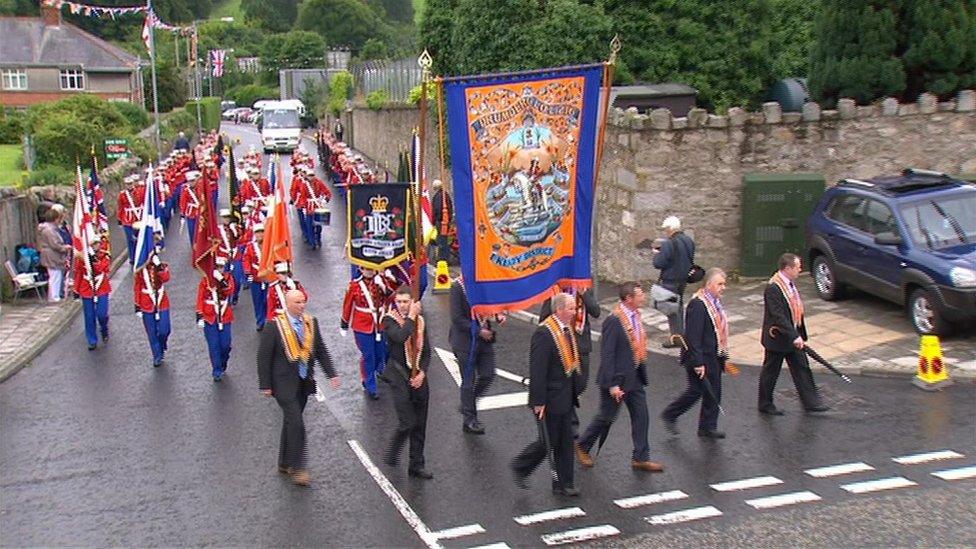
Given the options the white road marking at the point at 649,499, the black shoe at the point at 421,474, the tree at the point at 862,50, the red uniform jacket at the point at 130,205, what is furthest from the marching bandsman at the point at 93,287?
the tree at the point at 862,50

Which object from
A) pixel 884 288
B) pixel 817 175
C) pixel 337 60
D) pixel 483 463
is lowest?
pixel 483 463

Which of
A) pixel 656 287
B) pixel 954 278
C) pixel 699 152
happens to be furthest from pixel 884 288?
pixel 699 152

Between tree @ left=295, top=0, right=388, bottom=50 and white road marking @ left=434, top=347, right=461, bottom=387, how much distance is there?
9906 cm

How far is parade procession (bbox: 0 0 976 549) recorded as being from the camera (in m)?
8.90

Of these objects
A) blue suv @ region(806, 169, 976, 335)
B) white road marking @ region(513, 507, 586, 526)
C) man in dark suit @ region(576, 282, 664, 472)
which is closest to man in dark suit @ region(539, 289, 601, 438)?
man in dark suit @ region(576, 282, 664, 472)

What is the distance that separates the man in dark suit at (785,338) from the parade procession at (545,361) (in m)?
0.03

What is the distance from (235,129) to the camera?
75.9m

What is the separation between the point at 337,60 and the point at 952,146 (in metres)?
79.5

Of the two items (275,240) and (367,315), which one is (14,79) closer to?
(275,240)

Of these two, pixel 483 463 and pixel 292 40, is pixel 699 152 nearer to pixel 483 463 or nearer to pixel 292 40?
pixel 483 463

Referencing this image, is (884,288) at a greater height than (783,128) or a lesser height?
lesser

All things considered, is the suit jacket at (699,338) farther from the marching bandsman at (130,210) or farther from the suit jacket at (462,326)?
the marching bandsman at (130,210)

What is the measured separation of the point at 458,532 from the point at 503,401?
3.54m

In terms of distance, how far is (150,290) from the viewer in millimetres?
13867
